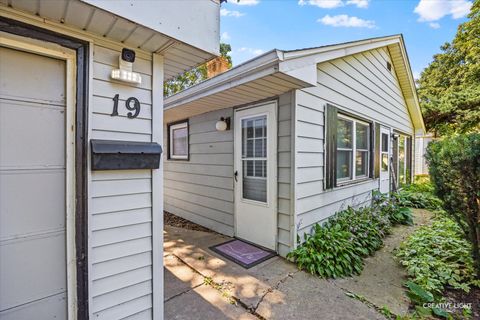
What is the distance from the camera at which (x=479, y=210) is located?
93.7 inches

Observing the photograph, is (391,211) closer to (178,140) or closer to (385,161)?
(385,161)

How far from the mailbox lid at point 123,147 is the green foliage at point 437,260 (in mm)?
3007

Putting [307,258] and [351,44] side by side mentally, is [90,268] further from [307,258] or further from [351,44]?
[351,44]

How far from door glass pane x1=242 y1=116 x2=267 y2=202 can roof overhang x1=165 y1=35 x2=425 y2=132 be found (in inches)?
15.3

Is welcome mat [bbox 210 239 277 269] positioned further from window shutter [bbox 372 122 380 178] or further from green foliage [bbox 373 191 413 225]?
window shutter [bbox 372 122 380 178]

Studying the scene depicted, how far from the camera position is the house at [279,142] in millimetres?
3053

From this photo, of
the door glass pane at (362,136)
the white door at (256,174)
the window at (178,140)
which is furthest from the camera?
→ the window at (178,140)

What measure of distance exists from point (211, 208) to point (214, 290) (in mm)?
2031

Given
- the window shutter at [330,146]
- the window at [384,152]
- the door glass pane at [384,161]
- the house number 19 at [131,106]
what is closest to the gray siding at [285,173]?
the window shutter at [330,146]

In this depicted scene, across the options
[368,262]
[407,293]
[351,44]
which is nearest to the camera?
[407,293]

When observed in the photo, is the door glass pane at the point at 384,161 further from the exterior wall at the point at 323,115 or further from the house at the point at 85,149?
the house at the point at 85,149

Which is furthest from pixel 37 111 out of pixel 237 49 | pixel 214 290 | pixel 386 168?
pixel 237 49

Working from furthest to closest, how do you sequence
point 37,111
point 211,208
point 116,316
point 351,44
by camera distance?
point 211,208 → point 351,44 → point 116,316 → point 37,111

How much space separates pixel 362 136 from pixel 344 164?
103cm
